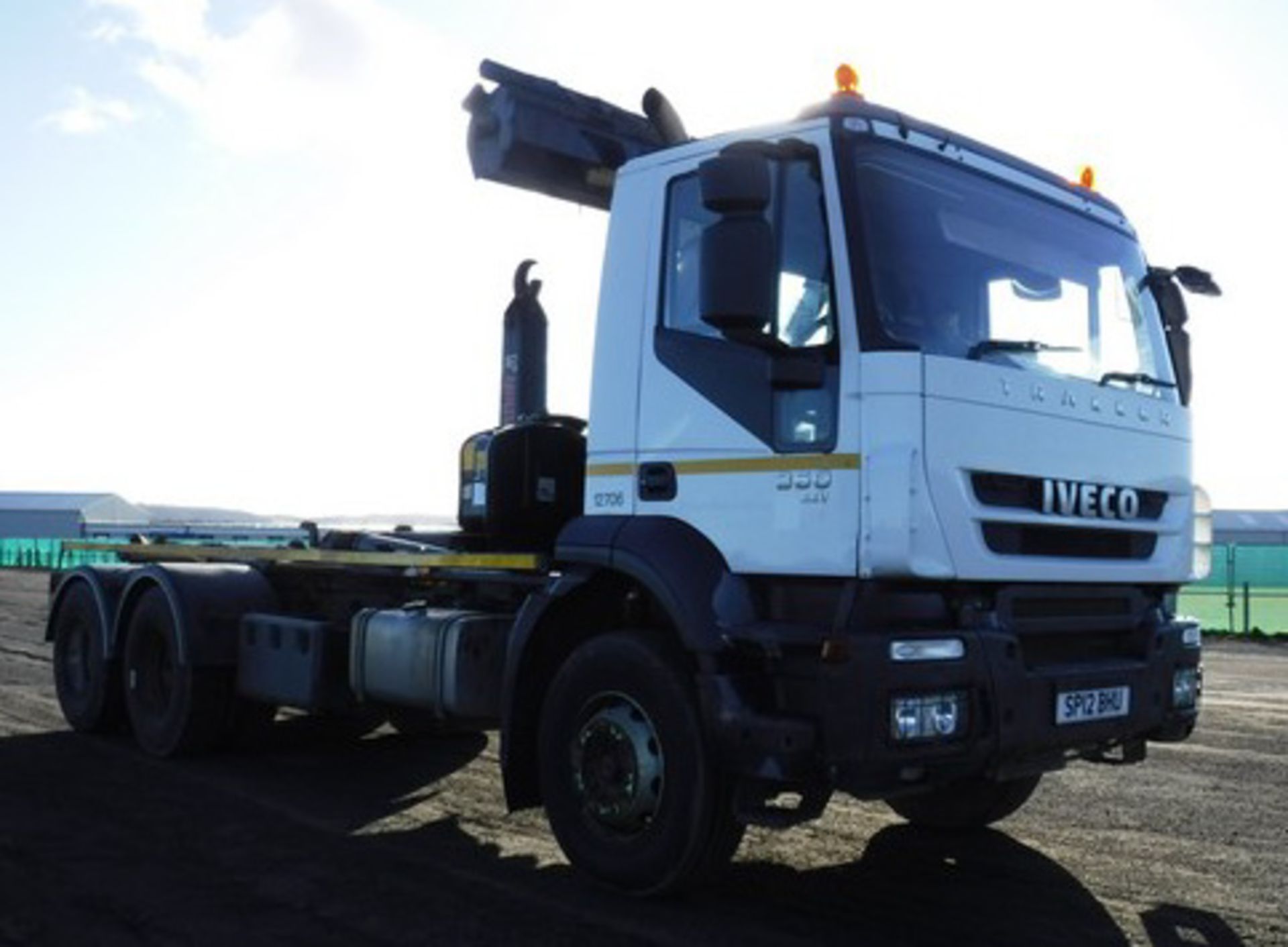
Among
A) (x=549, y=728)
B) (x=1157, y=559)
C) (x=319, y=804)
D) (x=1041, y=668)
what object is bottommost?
(x=319, y=804)

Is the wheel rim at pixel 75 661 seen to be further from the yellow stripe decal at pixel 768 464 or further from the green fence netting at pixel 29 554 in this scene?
the green fence netting at pixel 29 554

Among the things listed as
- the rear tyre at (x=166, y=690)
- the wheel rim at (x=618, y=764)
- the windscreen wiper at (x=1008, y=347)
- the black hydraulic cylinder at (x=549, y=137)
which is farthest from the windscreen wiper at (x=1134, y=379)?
the rear tyre at (x=166, y=690)

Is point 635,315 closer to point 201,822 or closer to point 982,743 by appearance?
point 982,743

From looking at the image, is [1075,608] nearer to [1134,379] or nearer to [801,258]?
[1134,379]

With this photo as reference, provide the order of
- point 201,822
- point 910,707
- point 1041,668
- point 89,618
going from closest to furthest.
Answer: point 910,707
point 1041,668
point 201,822
point 89,618

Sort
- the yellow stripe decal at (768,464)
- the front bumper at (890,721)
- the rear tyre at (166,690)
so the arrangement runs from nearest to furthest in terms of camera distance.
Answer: the front bumper at (890,721) → the yellow stripe decal at (768,464) → the rear tyre at (166,690)

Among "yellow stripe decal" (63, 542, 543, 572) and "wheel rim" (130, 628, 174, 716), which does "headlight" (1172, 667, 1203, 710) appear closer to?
"yellow stripe decal" (63, 542, 543, 572)

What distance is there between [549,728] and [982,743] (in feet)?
6.42

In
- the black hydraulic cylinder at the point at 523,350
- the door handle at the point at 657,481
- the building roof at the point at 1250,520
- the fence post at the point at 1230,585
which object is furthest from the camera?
the building roof at the point at 1250,520

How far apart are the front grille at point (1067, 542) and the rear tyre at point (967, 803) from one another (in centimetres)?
159

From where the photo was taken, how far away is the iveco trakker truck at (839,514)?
456 cm

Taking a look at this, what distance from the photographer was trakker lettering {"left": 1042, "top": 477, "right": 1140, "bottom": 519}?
498 centimetres

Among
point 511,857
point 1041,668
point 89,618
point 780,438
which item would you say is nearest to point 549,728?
point 511,857

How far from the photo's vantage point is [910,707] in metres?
4.36
